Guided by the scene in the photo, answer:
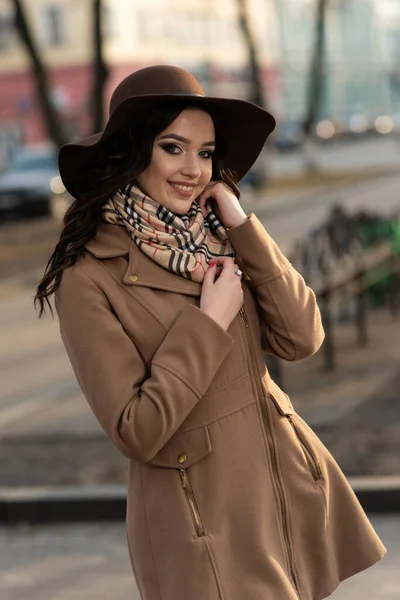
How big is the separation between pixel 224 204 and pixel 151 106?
30 centimetres

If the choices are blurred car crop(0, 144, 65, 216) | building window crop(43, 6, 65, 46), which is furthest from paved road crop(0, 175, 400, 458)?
building window crop(43, 6, 65, 46)

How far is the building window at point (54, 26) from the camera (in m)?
52.5

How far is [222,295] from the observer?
2695mm

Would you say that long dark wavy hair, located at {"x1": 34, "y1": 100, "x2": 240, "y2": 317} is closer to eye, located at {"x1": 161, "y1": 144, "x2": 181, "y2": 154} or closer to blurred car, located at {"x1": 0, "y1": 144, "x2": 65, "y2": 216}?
eye, located at {"x1": 161, "y1": 144, "x2": 181, "y2": 154}

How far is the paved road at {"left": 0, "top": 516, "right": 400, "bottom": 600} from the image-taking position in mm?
5047

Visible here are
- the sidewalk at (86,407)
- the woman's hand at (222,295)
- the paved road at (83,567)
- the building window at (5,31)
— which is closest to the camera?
the woman's hand at (222,295)

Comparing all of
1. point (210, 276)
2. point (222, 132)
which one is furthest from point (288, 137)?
point (210, 276)

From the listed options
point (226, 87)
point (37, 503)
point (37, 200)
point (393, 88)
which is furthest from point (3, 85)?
point (37, 503)

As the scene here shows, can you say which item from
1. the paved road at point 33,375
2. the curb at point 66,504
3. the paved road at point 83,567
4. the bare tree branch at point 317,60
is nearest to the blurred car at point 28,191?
the bare tree branch at point 317,60

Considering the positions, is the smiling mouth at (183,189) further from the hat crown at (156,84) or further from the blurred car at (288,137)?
the blurred car at (288,137)

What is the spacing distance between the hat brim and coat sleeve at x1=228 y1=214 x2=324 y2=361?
20 cm

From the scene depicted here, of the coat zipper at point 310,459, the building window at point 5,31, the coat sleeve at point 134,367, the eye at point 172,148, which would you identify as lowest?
the building window at point 5,31

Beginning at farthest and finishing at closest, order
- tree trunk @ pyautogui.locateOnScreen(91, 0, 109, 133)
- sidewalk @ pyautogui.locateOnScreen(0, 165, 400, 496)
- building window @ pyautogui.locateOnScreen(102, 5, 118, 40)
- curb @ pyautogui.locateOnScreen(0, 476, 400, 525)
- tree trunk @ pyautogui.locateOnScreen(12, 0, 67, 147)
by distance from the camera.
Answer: building window @ pyautogui.locateOnScreen(102, 5, 118, 40), tree trunk @ pyautogui.locateOnScreen(12, 0, 67, 147), tree trunk @ pyautogui.locateOnScreen(91, 0, 109, 133), sidewalk @ pyautogui.locateOnScreen(0, 165, 400, 496), curb @ pyautogui.locateOnScreen(0, 476, 400, 525)

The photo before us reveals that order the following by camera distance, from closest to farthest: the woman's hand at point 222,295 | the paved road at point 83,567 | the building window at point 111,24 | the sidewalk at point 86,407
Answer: the woman's hand at point 222,295 < the paved road at point 83,567 < the sidewalk at point 86,407 < the building window at point 111,24
